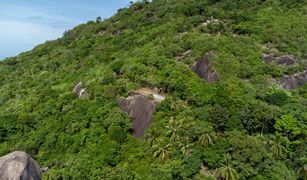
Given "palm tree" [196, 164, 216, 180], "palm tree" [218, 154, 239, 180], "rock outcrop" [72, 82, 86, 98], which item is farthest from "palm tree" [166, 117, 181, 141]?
"rock outcrop" [72, 82, 86, 98]

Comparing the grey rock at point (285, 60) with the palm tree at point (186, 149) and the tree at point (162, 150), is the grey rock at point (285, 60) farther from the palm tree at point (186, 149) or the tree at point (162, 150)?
the tree at point (162, 150)

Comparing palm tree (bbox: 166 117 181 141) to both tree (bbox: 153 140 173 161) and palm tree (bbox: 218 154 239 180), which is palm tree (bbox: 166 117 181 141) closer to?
tree (bbox: 153 140 173 161)

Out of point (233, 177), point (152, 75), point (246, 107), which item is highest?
point (152, 75)

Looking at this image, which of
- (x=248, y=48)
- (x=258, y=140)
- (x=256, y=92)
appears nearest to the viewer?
(x=258, y=140)

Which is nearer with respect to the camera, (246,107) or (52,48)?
(246,107)

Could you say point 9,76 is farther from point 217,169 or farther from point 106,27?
point 217,169

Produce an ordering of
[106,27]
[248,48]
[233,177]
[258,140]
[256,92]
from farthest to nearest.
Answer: [106,27], [248,48], [256,92], [258,140], [233,177]

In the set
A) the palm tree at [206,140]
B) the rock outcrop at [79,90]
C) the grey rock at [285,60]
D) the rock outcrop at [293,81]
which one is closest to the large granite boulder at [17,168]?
the rock outcrop at [79,90]

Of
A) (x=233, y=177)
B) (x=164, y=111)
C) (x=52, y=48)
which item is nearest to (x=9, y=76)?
(x=52, y=48)
